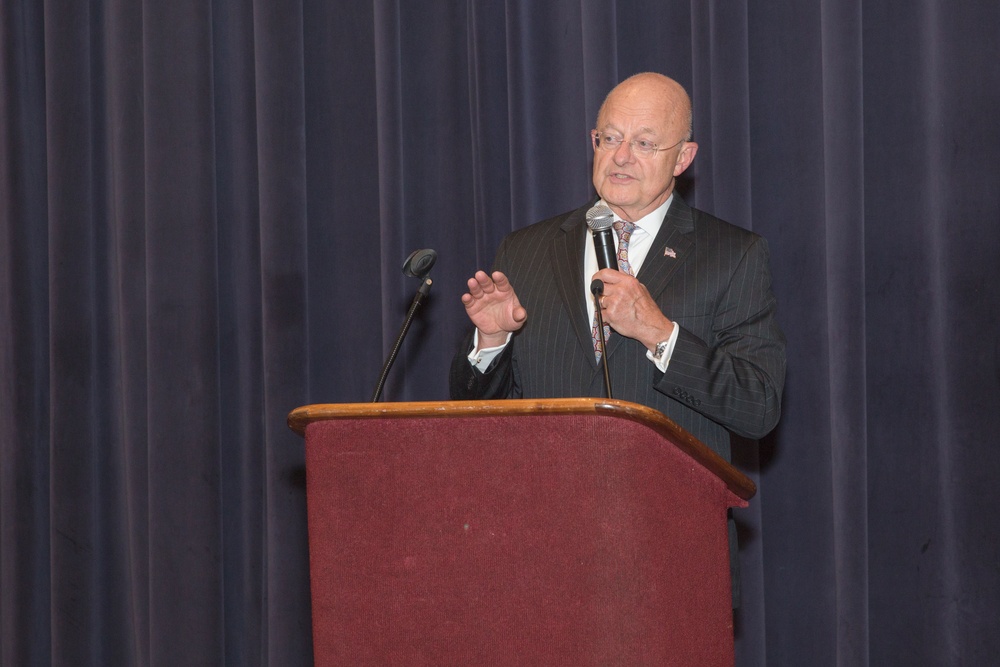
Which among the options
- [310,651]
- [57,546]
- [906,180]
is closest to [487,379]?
[906,180]

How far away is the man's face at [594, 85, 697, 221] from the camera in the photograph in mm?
2104

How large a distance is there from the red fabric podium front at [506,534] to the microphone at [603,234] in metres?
0.40

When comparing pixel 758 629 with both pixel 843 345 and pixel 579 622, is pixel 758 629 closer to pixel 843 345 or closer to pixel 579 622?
pixel 843 345

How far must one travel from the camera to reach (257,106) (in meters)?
3.45

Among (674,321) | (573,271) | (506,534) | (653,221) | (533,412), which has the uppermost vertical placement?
(653,221)

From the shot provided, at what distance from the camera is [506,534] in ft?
4.50

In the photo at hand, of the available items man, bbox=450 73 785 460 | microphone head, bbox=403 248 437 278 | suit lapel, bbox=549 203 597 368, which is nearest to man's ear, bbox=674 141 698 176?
man, bbox=450 73 785 460

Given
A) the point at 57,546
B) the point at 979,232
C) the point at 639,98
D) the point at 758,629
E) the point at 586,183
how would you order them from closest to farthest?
1. the point at 639,98
2. the point at 979,232
3. the point at 758,629
4. the point at 586,183
5. the point at 57,546

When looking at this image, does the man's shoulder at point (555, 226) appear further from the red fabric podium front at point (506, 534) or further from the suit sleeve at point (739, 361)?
the red fabric podium front at point (506, 534)

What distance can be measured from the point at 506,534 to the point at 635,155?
1012 millimetres

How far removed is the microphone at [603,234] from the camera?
1682mm

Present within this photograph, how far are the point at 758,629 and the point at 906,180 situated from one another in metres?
1.23

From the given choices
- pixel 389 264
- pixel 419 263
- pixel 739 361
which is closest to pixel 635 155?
pixel 739 361

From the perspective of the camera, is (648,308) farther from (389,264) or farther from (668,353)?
(389,264)
